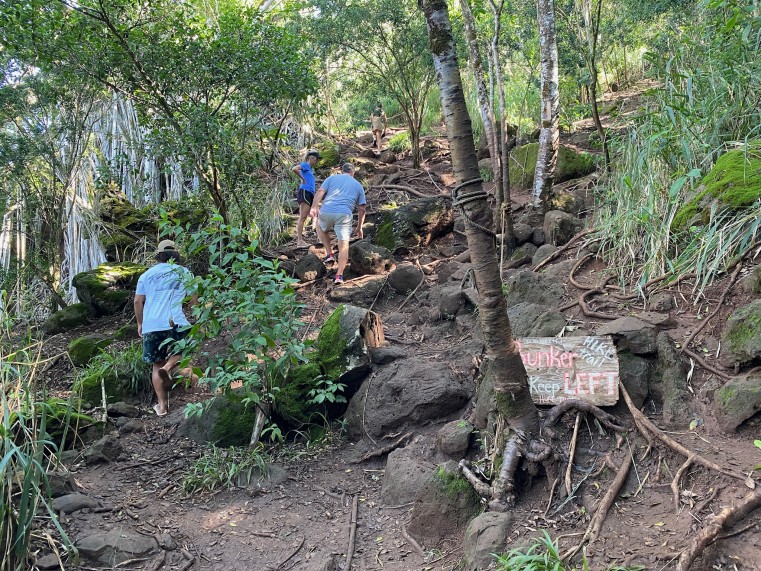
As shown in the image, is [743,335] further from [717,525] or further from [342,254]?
[342,254]

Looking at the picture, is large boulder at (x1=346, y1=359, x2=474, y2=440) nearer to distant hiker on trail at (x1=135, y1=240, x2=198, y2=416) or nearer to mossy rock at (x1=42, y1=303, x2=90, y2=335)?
distant hiker on trail at (x1=135, y1=240, x2=198, y2=416)

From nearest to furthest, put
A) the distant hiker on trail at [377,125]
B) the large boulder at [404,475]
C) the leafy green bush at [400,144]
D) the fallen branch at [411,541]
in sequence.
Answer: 1. the fallen branch at [411,541]
2. the large boulder at [404,475]
3. the leafy green bush at [400,144]
4. the distant hiker on trail at [377,125]

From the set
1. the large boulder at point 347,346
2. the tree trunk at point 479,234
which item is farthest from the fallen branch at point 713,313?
the large boulder at point 347,346

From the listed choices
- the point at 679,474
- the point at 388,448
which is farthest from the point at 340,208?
the point at 679,474

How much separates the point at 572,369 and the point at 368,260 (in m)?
4.52

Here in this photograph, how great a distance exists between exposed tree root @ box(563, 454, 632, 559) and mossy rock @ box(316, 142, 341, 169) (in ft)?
35.4

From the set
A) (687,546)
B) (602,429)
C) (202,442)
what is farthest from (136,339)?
(687,546)

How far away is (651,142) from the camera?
206 inches

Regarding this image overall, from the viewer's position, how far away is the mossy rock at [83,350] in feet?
22.5

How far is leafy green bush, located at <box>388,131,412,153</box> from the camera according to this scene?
556 inches

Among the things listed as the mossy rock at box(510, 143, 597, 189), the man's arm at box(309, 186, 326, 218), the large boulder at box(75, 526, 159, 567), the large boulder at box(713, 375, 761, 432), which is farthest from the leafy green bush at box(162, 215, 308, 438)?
the mossy rock at box(510, 143, 597, 189)

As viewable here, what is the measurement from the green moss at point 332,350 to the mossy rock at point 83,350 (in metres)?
2.84

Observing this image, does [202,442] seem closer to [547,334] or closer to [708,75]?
[547,334]

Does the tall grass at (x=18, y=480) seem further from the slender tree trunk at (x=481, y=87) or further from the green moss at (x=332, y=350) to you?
the slender tree trunk at (x=481, y=87)
